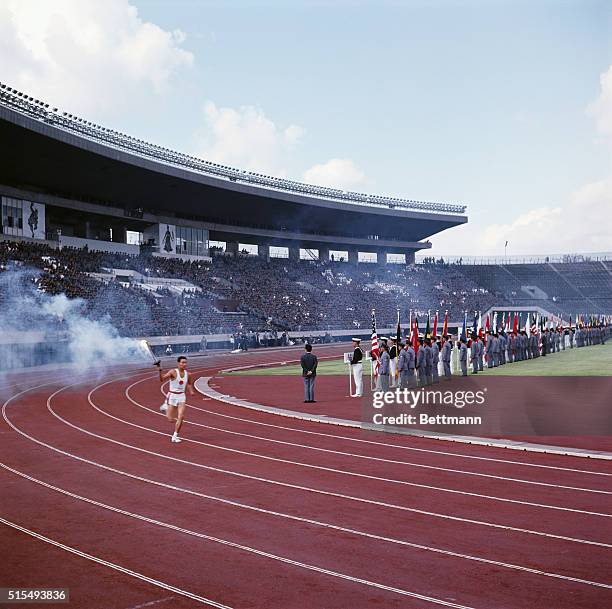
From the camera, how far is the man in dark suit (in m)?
19.4

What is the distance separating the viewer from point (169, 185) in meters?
56.9

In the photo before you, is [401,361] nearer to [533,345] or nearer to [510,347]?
[510,347]

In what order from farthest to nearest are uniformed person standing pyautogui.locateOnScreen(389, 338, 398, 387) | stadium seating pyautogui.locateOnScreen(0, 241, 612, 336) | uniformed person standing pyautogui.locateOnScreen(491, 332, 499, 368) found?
1. stadium seating pyautogui.locateOnScreen(0, 241, 612, 336)
2. uniformed person standing pyautogui.locateOnScreen(491, 332, 499, 368)
3. uniformed person standing pyautogui.locateOnScreen(389, 338, 398, 387)

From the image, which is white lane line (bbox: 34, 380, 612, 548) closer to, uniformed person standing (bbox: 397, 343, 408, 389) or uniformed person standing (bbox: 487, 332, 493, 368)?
uniformed person standing (bbox: 397, 343, 408, 389)

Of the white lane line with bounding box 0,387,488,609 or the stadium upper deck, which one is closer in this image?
the white lane line with bounding box 0,387,488,609

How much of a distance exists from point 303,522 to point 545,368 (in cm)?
2295

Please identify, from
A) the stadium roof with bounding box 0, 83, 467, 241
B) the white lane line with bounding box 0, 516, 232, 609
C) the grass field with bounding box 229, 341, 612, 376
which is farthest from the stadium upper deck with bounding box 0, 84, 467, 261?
the white lane line with bounding box 0, 516, 232, 609

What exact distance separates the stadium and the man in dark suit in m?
0.11

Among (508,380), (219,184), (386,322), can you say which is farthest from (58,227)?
(508,380)

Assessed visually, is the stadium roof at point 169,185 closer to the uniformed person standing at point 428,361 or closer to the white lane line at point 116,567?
the uniformed person standing at point 428,361

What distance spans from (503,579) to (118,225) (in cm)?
5651

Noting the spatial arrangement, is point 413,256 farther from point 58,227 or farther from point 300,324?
point 58,227

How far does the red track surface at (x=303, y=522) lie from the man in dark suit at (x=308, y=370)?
17.2 feet

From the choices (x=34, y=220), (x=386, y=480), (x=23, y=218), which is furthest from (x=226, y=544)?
(x=34, y=220)
